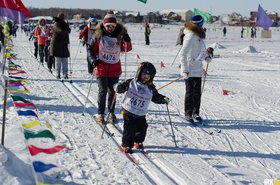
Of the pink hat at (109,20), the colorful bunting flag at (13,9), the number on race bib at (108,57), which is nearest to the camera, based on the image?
the colorful bunting flag at (13,9)

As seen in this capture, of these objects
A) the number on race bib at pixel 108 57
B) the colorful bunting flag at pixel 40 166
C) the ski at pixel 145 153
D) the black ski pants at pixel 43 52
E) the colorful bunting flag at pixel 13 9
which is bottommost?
the ski at pixel 145 153

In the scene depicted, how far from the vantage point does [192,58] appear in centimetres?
633

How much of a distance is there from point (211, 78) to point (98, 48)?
6421 mm

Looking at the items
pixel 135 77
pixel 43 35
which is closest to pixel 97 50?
pixel 135 77

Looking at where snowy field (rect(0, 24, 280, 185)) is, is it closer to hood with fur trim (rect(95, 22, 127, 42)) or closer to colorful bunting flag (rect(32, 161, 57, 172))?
colorful bunting flag (rect(32, 161, 57, 172))

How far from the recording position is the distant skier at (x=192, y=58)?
6227 mm

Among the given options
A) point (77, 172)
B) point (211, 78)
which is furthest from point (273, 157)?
point (211, 78)

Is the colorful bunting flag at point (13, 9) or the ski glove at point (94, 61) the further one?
the ski glove at point (94, 61)

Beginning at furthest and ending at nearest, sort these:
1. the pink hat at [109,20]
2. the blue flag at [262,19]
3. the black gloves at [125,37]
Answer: the blue flag at [262,19], the black gloves at [125,37], the pink hat at [109,20]

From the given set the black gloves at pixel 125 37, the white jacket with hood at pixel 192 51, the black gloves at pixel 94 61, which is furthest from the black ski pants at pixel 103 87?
the white jacket with hood at pixel 192 51

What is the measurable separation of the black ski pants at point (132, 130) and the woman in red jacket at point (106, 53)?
38.5 inches

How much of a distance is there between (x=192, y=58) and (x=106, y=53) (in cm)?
141

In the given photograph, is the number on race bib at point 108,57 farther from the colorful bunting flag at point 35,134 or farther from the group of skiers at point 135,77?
the colorful bunting flag at point 35,134

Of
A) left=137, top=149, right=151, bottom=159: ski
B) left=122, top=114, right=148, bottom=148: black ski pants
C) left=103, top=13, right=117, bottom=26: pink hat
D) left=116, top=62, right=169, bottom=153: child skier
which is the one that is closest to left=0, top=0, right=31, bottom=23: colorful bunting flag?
left=103, top=13, right=117, bottom=26: pink hat
